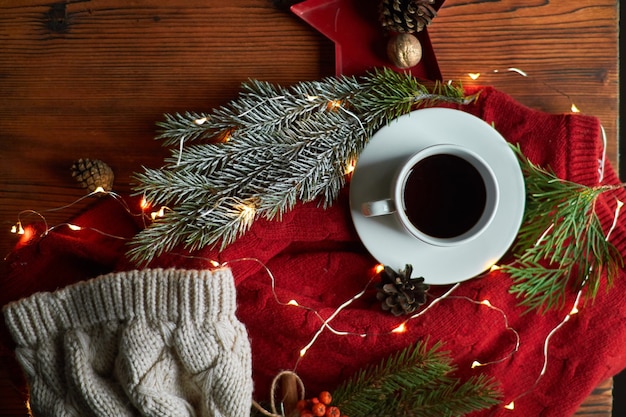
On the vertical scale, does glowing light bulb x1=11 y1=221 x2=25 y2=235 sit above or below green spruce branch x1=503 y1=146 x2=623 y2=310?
Answer: above

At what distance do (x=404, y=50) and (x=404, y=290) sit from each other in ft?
1.27

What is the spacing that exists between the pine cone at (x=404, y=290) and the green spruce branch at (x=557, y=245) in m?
0.15

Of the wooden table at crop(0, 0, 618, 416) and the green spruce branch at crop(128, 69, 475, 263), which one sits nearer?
the green spruce branch at crop(128, 69, 475, 263)

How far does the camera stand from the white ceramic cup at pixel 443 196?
881 millimetres

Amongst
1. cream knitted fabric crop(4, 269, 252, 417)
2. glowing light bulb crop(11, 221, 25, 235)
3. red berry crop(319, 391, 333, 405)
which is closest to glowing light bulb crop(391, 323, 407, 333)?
red berry crop(319, 391, 333, 405)

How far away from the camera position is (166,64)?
0.99 metres

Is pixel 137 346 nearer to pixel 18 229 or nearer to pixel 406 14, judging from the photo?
pixel 18 229

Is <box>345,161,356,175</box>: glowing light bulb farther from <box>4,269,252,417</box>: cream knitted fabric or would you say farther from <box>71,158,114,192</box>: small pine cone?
<box>71,158,114,192</box>: small pine cone

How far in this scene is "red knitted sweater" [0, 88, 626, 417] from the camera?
0.95m

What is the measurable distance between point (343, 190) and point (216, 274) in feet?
0.85

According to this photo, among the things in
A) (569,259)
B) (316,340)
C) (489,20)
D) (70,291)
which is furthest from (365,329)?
(489,20)

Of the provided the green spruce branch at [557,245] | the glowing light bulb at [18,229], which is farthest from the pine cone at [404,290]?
the glowing light bulb at [18,229]

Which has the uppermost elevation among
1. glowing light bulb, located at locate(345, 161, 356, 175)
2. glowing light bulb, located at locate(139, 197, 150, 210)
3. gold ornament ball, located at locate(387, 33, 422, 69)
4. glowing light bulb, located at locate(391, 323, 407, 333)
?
gold ornament ball, located at locate(387, 33, 422, 69)

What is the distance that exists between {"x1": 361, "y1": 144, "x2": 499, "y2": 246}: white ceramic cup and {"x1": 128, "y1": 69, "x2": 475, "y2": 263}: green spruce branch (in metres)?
0.09
